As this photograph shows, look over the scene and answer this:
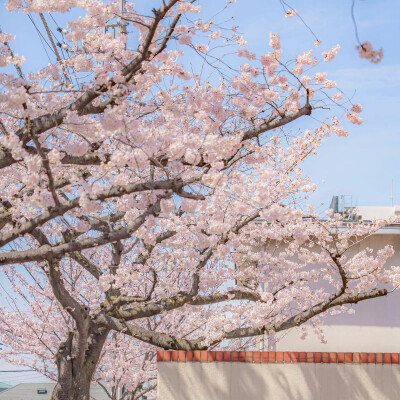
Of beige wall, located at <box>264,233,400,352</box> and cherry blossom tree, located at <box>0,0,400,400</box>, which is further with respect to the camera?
beige wall, located at <box>264,233,400,352</box>

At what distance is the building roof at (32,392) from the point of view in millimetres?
24750

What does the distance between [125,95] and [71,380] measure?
229 inches

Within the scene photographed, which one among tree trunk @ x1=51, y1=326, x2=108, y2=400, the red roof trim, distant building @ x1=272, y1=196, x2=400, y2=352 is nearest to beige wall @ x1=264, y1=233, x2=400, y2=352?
distant building @ x1=272, y1=196, x2=400, y2=352

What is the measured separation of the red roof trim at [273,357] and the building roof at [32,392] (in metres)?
17.0

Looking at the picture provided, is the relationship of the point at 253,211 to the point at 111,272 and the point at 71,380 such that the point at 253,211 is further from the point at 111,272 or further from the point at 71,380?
the point at 71,380

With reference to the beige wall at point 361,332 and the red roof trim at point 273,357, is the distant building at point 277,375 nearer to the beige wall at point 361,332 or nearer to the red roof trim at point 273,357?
the red roof trim at point 273,357

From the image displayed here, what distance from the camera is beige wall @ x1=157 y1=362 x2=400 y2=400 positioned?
8.27 meters

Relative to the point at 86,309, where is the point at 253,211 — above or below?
above

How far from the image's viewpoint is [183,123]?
1043cm

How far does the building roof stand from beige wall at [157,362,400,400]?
16.9 metres

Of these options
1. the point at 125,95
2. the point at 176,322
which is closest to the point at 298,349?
the point at 176,322

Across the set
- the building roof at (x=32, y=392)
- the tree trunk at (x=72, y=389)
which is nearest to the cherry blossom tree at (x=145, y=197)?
the tree trunk at (x=72, y=389)

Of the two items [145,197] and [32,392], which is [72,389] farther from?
[32,392]

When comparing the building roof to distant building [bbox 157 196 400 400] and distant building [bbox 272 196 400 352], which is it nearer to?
distant building [bbox 272 196 400 352]
